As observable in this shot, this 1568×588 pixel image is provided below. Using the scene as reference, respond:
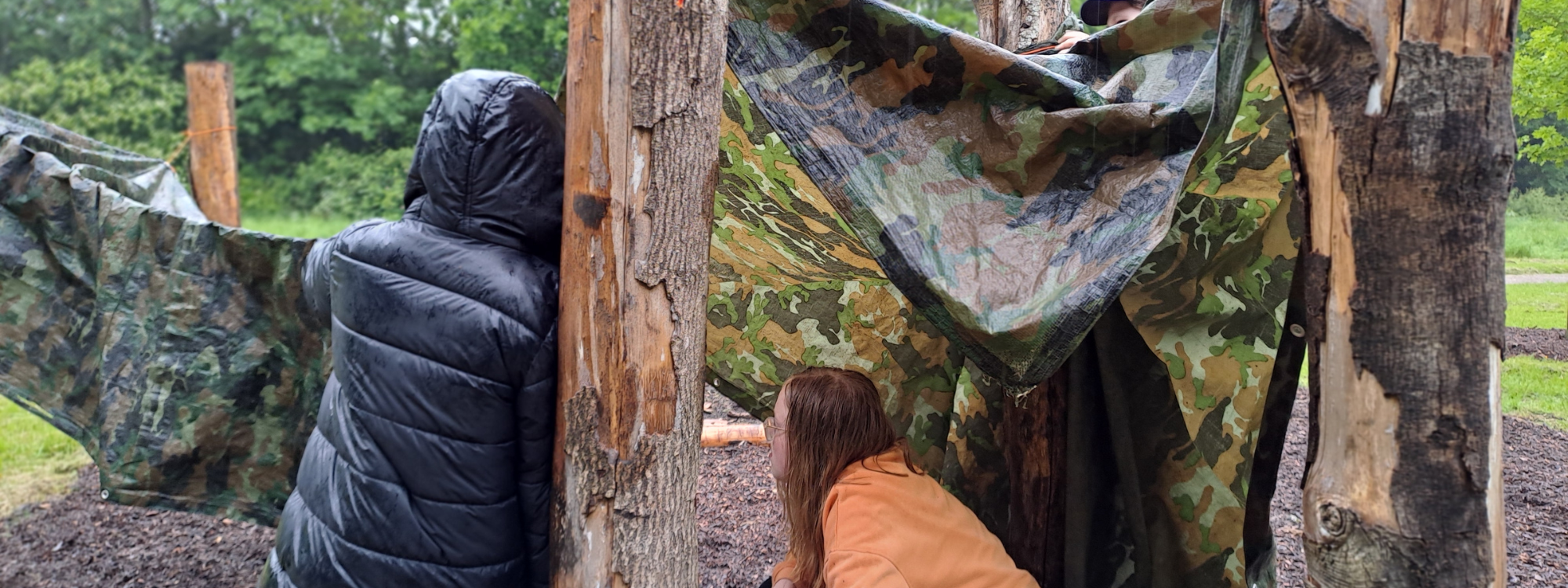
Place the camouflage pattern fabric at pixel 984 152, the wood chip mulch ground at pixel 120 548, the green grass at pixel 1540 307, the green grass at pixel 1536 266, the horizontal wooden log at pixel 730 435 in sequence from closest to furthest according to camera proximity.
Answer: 1. the camouflage pattern fabric at pixel 984 152
2. the green grass at pixel 1536 266
3. the green grass at pixel 1540 307
4. the wood chip mulch ground at pixel 120 548
5. the horizontal wooden log at pixel 730 435

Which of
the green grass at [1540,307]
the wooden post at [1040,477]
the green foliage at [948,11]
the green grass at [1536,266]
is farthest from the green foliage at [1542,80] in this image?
the green foliage at [948,11]

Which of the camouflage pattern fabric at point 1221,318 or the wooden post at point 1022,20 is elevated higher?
the wooden post at point 1022,20

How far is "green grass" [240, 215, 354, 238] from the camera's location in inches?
613

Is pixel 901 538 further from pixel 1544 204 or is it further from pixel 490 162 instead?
pixel 1544 204

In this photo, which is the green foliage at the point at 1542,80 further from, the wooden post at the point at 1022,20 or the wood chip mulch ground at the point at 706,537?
the wooden post at the point at 1022,20

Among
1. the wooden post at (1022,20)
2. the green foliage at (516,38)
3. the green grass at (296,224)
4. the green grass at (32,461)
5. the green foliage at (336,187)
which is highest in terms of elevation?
the green foliage at (516,38)

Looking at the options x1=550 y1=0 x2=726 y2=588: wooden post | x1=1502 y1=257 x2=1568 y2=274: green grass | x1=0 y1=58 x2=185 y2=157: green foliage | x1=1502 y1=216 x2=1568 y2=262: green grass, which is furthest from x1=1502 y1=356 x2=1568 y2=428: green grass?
x1=0 y1=58 x2=185 y2=157: green foliage

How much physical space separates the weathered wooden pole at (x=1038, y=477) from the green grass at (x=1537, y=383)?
2389 mm

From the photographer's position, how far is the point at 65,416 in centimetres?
308

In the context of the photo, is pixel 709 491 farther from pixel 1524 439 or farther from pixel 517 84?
pixel 1524 439

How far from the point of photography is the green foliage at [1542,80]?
3.00 m

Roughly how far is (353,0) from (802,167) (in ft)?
68.4

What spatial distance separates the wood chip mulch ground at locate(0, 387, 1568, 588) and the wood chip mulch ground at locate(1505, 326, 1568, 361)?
0.29m

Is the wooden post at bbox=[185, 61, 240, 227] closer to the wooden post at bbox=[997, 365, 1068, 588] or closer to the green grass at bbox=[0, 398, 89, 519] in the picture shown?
the green grass at bbox=[0, 398, 89, 519]
